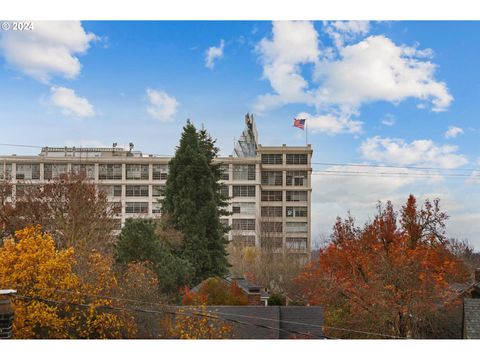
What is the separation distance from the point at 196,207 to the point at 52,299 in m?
14.5

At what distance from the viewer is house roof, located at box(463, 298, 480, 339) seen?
44.8ft

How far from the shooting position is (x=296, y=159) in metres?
51.7

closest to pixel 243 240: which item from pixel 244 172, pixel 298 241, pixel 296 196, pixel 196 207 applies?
pixel 244 172

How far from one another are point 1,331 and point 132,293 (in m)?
4.93

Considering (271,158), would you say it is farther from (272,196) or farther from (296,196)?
(296,196)

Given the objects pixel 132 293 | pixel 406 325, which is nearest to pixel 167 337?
pixel 132 293

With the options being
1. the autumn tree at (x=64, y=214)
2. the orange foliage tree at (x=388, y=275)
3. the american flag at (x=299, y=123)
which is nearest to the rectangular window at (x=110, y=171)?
the american flag at (x=299, y=123)

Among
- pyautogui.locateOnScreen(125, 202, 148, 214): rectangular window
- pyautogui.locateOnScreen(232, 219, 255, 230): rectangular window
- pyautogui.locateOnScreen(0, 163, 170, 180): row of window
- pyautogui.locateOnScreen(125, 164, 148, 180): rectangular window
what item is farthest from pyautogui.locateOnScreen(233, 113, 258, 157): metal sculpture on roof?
pyautogui.locateOnScreen(125, 202, 148, 214): rectangular window

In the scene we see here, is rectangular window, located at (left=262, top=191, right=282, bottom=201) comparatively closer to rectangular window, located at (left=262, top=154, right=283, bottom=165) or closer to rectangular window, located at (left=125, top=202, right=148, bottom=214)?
rectangular window, located at (left=262, top=154, right=283, bottom=165)

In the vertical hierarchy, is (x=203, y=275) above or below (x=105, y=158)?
below

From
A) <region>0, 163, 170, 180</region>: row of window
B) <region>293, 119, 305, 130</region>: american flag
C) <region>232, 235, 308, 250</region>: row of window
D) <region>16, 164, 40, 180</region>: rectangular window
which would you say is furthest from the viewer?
<region>16, 164, 40, 180</region>: rectangular window

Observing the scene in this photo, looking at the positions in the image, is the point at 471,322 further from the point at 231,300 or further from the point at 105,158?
the point at 105,158

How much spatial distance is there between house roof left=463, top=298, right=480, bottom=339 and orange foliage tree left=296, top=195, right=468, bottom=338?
1.28 meters

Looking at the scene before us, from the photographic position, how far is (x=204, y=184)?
25.9 metres
